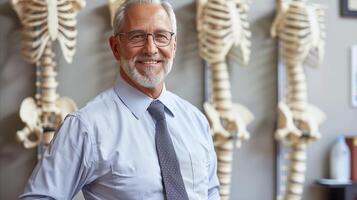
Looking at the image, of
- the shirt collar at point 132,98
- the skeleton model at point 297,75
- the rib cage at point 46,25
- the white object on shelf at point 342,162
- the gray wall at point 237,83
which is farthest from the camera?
the white object on shelf at point 342,162

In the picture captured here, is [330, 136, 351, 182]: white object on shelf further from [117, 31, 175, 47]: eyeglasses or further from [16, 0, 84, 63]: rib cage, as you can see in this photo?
[117, 31, 175, 47]: eyeglasses

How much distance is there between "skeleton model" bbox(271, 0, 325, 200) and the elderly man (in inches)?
45.6

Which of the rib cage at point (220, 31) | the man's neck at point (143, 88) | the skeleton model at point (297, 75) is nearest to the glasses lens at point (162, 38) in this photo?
the man's neck at point (143, 88)

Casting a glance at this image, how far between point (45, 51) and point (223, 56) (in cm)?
73

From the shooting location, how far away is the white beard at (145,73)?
1097 mm

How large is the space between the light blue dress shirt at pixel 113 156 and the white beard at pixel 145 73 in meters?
0.05

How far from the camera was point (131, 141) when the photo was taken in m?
1.10

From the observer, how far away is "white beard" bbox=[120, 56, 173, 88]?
1.10 meters

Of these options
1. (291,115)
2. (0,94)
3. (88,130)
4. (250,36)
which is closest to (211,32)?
(250,36)

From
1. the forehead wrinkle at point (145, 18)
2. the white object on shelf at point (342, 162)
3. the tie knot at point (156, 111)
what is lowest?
the white object on shelf at point (342, 162)

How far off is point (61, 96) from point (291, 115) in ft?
3.30

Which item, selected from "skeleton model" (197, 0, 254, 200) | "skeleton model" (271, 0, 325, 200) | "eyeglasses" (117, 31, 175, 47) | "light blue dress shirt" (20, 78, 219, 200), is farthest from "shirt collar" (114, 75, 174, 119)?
A: "skeleton model" (271, 0, 325, 200)

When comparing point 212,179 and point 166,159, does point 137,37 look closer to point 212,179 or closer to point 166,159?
point 166,159

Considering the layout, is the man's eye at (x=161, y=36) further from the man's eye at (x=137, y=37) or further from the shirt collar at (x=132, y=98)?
the shirt collar at (x=132, y=98)
